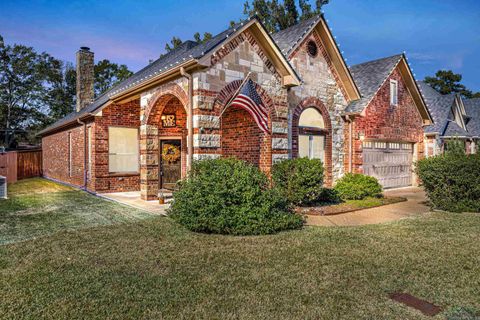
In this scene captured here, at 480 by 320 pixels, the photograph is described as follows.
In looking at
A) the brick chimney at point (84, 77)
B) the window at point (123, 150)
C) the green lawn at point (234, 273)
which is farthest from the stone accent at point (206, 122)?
the brick chimney at point (84, 77)

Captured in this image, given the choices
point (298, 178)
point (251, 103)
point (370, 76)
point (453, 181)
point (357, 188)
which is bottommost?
point (357, 188)

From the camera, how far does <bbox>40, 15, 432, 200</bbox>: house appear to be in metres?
9.35

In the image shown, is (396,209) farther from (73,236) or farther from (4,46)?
(4,46)

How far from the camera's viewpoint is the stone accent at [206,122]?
884cm

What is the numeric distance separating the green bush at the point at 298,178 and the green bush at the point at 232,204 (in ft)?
5.89

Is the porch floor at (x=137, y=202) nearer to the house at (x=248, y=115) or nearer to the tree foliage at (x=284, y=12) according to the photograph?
the house at (x=248, y=115)

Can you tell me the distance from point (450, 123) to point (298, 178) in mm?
16708

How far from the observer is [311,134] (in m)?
13.4

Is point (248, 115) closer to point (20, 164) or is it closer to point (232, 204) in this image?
point (232, 204)

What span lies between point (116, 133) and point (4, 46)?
3385 centimetres

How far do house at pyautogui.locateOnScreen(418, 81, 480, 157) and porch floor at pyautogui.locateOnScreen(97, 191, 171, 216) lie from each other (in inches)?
587

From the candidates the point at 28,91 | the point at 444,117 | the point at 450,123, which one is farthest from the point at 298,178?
the point at 28,91

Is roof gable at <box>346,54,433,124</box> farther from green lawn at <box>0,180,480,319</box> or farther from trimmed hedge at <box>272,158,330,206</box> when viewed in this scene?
green lawn at <box>0,180,480,319</box>

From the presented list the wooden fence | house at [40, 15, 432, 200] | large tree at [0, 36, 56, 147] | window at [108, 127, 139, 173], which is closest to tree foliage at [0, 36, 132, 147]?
large tree at [0, 36, 56, 147]
